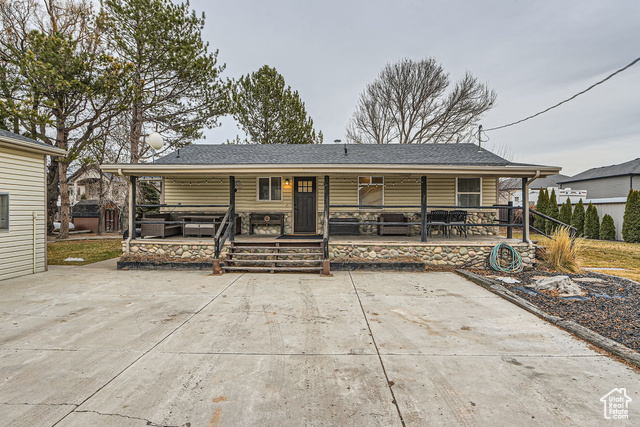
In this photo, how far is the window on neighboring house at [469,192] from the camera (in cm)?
1009

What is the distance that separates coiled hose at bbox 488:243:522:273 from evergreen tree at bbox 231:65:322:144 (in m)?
14.4

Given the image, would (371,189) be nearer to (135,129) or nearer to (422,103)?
(135,129)

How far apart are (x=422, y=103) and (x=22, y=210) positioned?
Result: 20.1 meters

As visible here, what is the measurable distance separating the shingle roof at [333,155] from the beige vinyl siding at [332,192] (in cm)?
64

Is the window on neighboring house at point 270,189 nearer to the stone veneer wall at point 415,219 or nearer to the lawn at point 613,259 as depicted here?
the stone veneer wall at point 415,219

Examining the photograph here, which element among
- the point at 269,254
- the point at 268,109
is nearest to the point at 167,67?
the point at 268,109

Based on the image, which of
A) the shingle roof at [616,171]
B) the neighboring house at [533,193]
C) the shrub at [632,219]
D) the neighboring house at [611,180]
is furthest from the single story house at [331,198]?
the shingle roof at [616,171]

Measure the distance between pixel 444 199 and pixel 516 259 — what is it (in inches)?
132

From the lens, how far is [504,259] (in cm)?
766

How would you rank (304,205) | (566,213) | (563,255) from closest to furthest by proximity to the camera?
(563,255) → (304,205) → (566,213)

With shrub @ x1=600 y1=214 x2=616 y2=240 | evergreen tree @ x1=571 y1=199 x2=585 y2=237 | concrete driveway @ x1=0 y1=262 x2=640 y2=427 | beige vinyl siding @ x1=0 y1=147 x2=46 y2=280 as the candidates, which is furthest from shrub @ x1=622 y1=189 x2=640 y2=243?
beige vinyl siding @ x1=0 y1=147 x2=46 y2=280

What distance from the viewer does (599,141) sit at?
20.5 meters

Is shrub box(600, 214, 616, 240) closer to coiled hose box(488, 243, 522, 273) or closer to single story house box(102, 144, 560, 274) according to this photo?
single story house box(102, 144, 560, 274)

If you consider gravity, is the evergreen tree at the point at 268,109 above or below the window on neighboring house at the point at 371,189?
above
